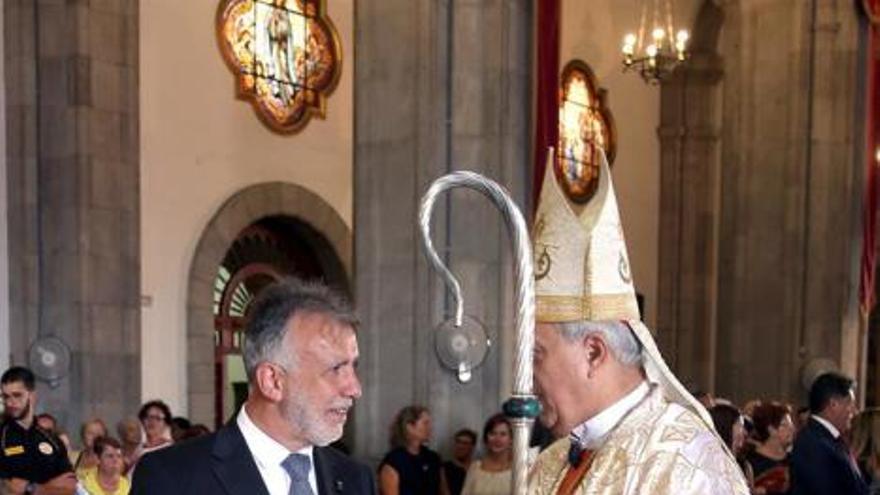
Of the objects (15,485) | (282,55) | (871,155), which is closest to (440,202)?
(15,485)

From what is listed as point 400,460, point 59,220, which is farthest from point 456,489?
point 59,220

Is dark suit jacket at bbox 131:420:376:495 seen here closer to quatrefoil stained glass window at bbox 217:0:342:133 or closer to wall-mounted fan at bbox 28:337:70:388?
wall-mounted fan at bbox 28:337:70:388

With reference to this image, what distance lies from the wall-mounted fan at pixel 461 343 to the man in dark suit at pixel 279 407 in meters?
4.75

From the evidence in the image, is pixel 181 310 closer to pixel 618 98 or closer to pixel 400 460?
pixel 400 460

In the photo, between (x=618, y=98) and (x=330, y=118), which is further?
(x=618, y=98)

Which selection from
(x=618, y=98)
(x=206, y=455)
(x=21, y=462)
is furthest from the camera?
(x=618, y=98)

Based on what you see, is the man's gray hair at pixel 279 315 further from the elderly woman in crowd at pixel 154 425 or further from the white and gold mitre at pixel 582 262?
the elderly woman in crowd at pixel 154 425

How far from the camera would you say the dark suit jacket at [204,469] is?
262 cm

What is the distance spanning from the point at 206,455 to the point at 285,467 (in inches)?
7.0

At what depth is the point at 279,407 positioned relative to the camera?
103 inches

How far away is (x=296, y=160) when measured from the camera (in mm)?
13312

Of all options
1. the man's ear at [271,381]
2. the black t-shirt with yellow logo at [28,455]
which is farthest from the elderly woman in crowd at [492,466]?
the man's ear at [271,381]

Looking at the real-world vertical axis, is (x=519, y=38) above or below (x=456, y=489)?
above

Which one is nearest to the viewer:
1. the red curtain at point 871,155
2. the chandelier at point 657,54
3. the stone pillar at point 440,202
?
the stone pillar at point 440,202
